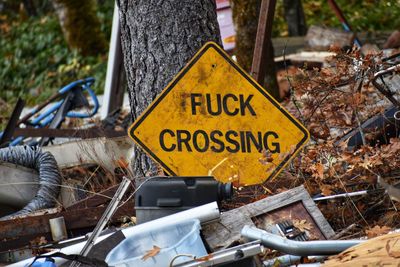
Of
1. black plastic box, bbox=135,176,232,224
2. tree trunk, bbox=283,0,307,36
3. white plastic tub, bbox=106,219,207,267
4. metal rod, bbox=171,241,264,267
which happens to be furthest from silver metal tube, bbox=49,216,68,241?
tree trunk, bbox=283,0,307,36

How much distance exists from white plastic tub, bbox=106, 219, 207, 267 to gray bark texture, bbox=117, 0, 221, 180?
76.0 inches

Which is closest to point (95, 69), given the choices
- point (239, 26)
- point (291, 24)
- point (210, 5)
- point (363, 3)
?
point (291, 24)

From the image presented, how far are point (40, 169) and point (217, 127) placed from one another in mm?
1826

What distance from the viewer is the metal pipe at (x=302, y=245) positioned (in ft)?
16.4

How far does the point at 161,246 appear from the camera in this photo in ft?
17.1

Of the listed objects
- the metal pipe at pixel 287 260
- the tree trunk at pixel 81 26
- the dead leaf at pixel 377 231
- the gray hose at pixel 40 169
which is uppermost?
the tree trunk at pixel 81 26

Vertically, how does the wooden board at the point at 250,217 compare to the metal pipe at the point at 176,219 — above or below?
below

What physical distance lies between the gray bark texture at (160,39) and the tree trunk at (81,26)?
16.1 m

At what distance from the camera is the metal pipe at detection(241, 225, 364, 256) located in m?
5.00

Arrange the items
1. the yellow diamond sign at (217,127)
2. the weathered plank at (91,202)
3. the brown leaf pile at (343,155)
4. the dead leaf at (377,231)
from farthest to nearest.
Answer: the weathered plank at (91,202)
the yellow diamond sign at (217,127)
the brown leaf pile at (343,155)
the dead leaf at (377,231)

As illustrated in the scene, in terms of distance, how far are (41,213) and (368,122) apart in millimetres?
2680

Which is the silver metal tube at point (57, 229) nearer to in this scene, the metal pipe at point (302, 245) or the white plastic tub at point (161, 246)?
the white plastic tub at point (161, 246)

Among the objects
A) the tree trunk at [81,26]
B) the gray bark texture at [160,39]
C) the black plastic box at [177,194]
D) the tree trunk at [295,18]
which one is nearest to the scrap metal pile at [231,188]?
the black plastic box at [177,194]

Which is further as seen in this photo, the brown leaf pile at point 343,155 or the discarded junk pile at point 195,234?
the brown leaf pile at point 343,155
